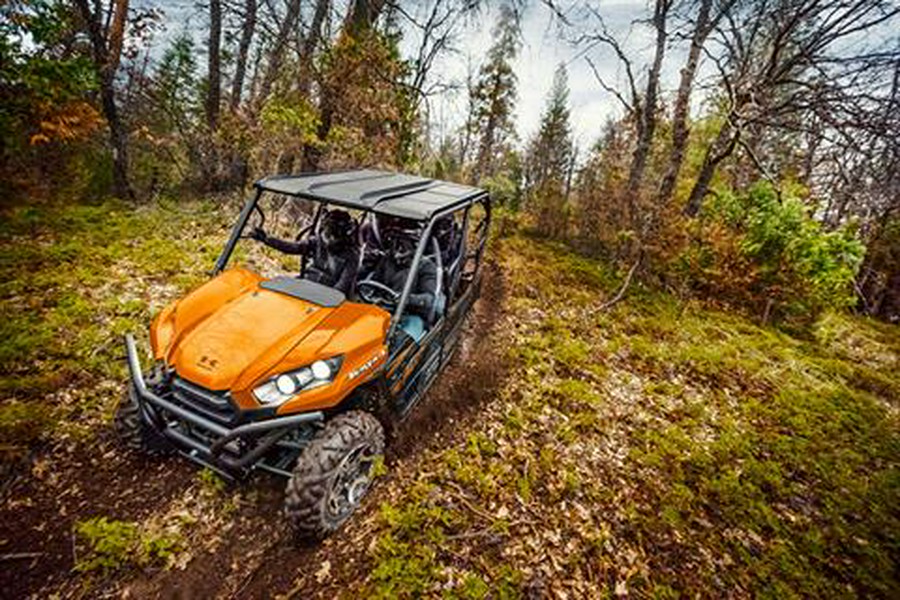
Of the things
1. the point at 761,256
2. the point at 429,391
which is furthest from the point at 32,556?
the point at 761,256

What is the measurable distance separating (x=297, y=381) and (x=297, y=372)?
0.06 meters

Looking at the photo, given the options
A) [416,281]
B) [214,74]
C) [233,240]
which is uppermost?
[214,74]

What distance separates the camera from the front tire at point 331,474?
96.3 inches

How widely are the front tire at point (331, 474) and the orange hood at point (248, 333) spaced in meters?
0.54

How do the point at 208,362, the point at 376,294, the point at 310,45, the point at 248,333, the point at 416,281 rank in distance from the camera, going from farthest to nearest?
the point at 310,45
the point at 416,281
the point at 376,294
the point at 248,333
the point at 208,362

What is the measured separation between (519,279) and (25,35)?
27.2 feet

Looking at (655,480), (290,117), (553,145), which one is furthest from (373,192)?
(553,145)

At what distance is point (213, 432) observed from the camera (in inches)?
88.0

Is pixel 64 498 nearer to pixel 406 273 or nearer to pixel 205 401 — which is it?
pixel 205 401

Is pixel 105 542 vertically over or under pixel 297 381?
under

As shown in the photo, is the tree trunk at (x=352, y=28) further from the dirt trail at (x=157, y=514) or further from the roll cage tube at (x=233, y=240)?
the dirt trail at (x=157, y=514)

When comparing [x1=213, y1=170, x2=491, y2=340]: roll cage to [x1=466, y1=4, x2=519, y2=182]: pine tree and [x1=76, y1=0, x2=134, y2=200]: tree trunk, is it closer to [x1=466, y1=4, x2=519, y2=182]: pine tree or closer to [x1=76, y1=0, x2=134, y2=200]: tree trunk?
[x1=76, y1=0, x2=134, y2=200]: tree trunk

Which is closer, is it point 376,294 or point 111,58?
point 376,294

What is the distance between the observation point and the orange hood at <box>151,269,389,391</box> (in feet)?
7.73
